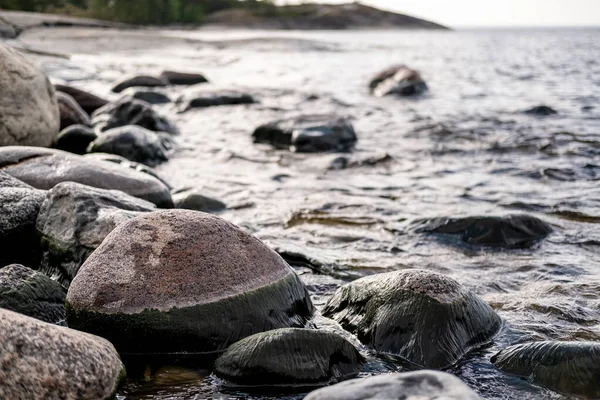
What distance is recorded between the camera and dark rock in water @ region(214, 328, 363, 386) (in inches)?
110

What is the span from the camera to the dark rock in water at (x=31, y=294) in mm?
3152

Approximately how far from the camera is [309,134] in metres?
8.48

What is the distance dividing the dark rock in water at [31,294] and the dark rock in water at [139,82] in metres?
11.0

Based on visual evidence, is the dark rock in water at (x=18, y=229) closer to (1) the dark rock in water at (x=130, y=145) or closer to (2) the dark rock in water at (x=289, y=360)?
(2) the dark rock in water at (x=289, y=360)

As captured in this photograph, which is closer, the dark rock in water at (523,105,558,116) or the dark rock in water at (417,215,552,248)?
the dark rock in water at (417,215,552,248)

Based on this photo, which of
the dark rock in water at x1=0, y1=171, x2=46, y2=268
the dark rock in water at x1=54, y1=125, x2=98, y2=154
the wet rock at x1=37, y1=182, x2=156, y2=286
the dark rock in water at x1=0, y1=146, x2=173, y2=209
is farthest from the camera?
the dark rock in water at x1=54, y1=125, x2=98, y2=154

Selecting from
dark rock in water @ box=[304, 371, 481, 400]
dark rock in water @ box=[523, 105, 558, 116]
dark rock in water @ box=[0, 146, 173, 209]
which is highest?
dark rock in water @ box=[304, 371, 481, 400]

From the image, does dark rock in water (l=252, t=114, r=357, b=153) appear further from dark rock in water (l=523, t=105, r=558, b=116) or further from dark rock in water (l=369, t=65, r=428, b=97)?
dark rock in water (l=369, t=65, r=428, b=97)

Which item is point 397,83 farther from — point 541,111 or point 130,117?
point 130,117

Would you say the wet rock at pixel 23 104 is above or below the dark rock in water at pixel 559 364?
above

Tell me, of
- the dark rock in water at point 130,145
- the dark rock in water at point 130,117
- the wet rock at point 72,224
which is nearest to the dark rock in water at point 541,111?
the dark rock in water at point 130,117

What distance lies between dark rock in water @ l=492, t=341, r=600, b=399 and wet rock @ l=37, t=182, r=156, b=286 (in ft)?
6.44

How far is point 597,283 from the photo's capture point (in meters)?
4.03

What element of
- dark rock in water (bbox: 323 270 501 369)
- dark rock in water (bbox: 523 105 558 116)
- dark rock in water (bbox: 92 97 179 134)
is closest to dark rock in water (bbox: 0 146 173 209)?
dark rock in water (bbox: 323 270 501 369)
